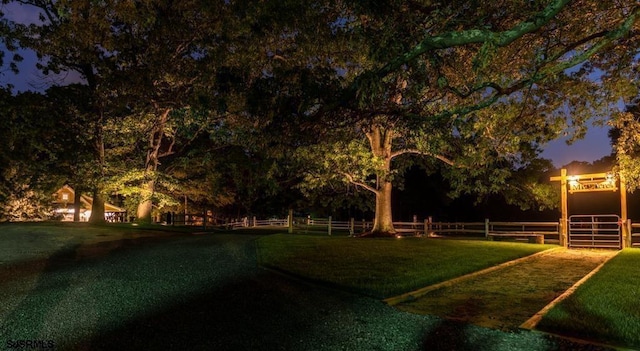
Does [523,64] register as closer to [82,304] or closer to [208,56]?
[82,304]

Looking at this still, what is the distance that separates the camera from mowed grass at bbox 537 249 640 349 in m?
5.25

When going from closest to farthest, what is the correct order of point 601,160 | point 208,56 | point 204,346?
point 204,346 → point 208,56 → point 601,160

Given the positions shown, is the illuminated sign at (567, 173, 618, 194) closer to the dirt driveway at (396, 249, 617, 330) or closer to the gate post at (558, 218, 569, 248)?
the gate post at (558, 218, 569, 248)

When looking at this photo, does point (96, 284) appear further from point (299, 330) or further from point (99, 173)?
point (99, 173)

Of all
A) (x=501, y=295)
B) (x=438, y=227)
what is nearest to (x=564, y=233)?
(x=438, y=227)

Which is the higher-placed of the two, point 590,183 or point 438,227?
point 590,183

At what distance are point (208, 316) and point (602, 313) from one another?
17.7ft

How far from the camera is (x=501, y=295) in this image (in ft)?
26.0

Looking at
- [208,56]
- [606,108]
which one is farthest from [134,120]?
[606,108]

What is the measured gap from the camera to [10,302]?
22.2ft

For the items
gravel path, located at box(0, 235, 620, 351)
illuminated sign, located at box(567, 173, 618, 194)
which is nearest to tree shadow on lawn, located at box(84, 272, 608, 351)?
gravel path, located at box(0, 235, 620, 351)

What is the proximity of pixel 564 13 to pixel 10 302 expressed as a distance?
1130 cm

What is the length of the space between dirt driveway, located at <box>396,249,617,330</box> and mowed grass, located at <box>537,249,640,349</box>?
421mm

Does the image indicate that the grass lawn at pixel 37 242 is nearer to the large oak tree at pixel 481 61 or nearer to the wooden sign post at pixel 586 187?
the large oak tree at pixel 481 61
